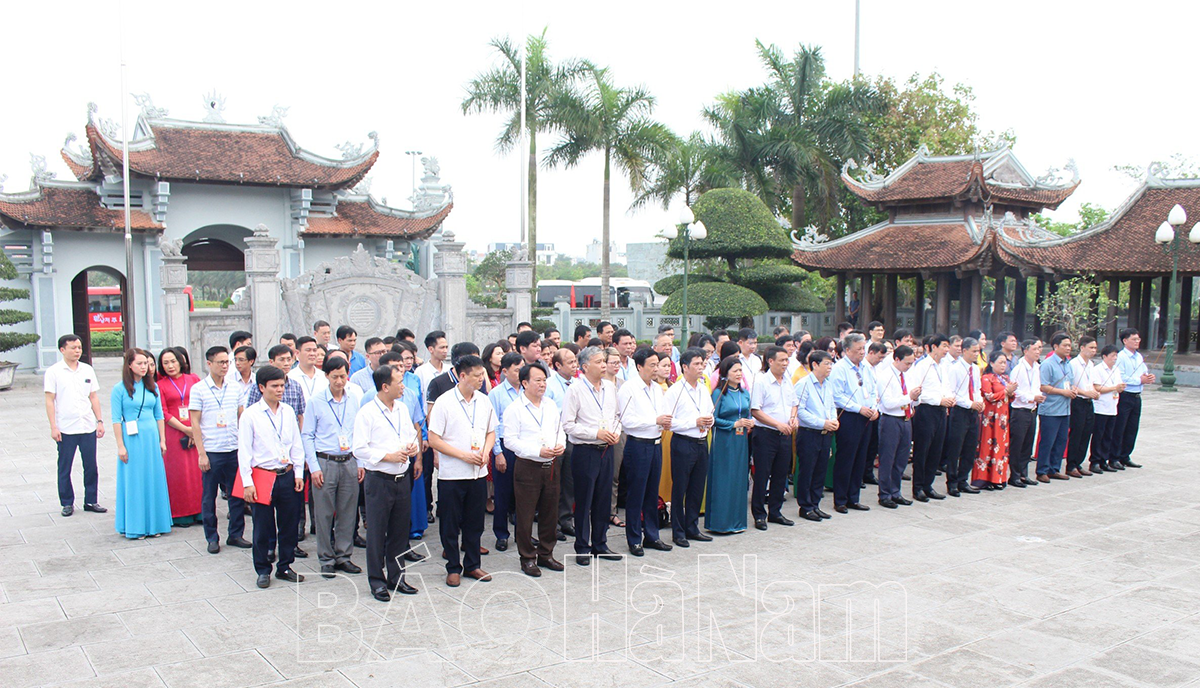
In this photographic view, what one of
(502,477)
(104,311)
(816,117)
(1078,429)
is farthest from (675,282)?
(104,311)

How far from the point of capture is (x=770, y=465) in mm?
7258

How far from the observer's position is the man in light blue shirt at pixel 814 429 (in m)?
7.35

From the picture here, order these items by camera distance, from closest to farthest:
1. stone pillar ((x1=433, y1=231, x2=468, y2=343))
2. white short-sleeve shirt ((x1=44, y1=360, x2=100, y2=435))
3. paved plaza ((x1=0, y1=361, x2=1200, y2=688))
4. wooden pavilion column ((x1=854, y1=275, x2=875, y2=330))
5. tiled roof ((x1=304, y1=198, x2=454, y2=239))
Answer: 1. paved plaza ((x1=0, y1=361, x2=1200, y2=688))
2. white short-sleeve shirt ((x1=44, y1=360, x2=100, y2=435))
3. stone pillar ((x1=433, y1=231, x2=468, y2=343))
4. tiled roof ((x1=304, y1=198, x2=454, y2=239))
5. wooden pavilion column ((x1=854, y1=275, x2=875, y2=330))

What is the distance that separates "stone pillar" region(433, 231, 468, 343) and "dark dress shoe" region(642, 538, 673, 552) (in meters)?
11.5

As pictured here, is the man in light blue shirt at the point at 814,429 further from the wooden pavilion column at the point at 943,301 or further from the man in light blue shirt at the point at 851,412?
the wooden pavilion column at the point at 943,301

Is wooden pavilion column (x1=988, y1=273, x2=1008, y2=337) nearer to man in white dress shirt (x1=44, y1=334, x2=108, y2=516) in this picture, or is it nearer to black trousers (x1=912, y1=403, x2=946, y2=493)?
black trousers (x1=912, y1=403, x2=946, y2=493)

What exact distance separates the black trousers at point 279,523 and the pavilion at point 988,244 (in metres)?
18.1

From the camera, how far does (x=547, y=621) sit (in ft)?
16.5

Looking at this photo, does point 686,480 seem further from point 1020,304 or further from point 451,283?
point 1020,304

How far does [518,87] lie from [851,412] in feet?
62.0

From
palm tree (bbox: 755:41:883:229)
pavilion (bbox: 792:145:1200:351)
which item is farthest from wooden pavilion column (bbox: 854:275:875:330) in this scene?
palm tree (bbox: 755:41:883:229)

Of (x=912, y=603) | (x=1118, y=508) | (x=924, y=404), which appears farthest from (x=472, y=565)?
(x=1118, y=508)

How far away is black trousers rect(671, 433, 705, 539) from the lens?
21.4 ft

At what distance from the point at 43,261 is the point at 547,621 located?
18.7 metres
